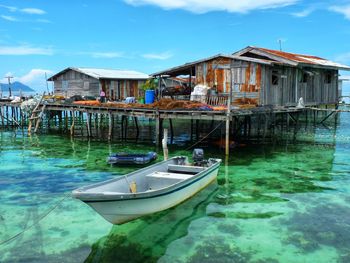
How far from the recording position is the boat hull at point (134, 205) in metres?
8.60

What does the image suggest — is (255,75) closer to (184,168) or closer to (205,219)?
(184,168)

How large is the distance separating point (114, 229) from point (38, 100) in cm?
2385

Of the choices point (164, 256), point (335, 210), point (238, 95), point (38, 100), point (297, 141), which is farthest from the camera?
point (38, 100)

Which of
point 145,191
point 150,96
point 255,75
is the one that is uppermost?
point 255,75

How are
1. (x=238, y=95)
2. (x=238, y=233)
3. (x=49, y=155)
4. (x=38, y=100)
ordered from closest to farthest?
1. (x=238, y=233)
2. (x=49, y=155)
3. (x=238, y=95)
4. (x=38, y=100)

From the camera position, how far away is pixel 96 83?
35469mm

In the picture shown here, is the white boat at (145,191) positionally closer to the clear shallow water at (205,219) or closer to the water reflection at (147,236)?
the water reflection at (147,236)

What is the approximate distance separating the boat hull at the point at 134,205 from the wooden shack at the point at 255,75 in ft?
38.3

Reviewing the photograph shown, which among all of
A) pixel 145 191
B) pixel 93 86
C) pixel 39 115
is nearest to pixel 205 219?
pixel 145 191

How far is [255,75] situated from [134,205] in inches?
608

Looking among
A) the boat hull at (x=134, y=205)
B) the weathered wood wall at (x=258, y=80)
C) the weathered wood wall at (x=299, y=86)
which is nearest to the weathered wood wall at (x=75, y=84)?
the weathered wood wall at (x=258, y=80)

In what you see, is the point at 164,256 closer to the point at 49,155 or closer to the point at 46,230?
the point at 46,230

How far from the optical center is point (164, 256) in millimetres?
8578

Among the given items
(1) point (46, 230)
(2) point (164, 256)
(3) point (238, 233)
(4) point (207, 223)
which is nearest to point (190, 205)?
(4) point (207, 223)
